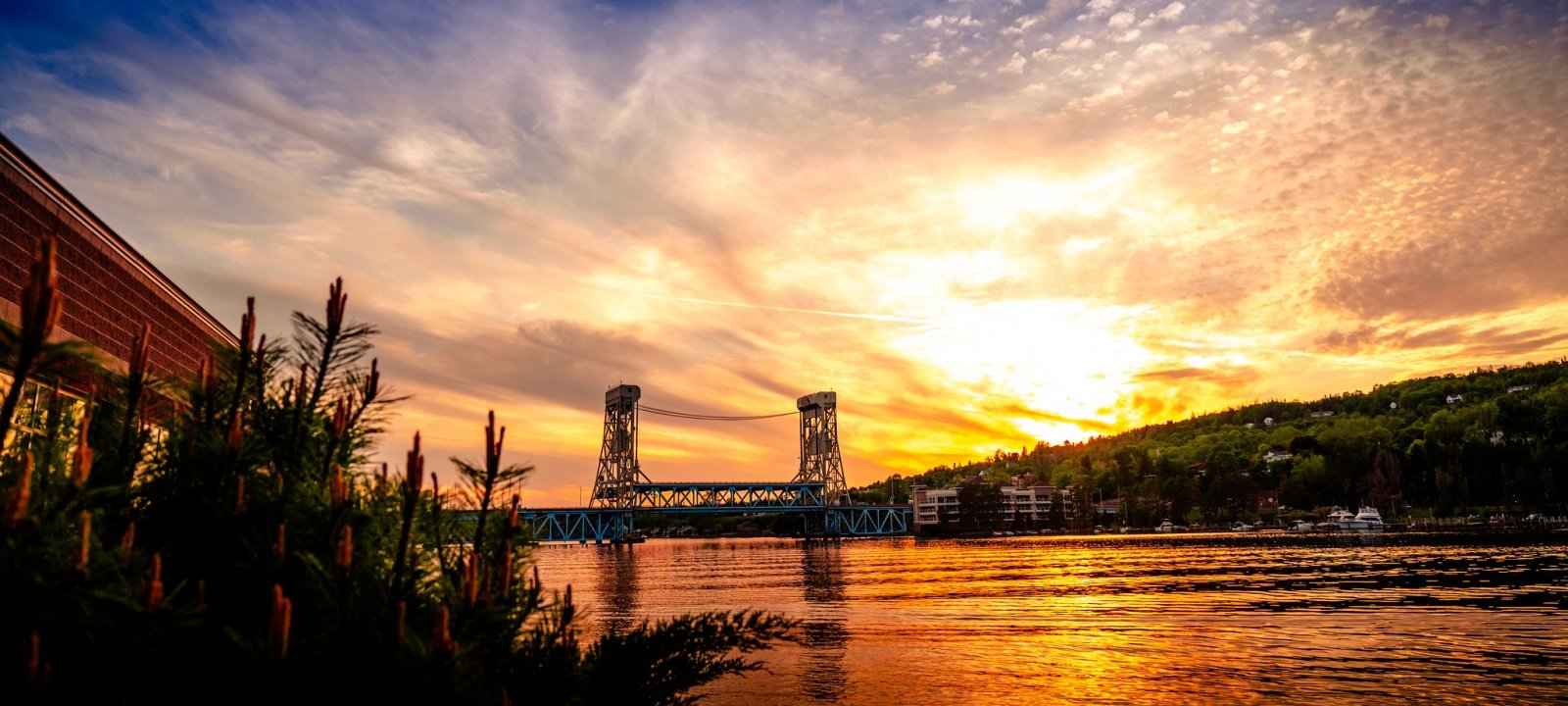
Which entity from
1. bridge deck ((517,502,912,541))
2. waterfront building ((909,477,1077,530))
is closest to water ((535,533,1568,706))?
bridge deck ((517,502,912,541))

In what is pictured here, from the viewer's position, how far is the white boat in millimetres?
116812

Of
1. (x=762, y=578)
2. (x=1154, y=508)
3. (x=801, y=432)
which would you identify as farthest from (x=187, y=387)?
(x=1154, y=508)

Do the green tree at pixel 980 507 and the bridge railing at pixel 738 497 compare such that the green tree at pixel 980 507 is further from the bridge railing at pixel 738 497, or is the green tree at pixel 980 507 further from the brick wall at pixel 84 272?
the brick wall at pixel 84 272

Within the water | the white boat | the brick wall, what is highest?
the brick wall

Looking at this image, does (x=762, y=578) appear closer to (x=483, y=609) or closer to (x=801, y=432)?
(x=483, y=609)

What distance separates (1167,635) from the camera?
79.2 feet

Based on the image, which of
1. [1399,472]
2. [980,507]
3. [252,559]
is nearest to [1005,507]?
[980,507]

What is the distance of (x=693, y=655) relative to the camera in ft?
19.1

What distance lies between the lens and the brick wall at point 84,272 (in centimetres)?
1119

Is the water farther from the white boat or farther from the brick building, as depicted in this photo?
the white boat

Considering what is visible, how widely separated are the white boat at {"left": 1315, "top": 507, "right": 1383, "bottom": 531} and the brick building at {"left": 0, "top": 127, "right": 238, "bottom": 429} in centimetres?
13324

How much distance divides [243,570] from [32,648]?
1.43 metres

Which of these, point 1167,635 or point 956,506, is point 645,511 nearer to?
point 956,506

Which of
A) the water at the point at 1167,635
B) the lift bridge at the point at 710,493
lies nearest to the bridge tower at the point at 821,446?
the lift bridge at the point at 710,493
